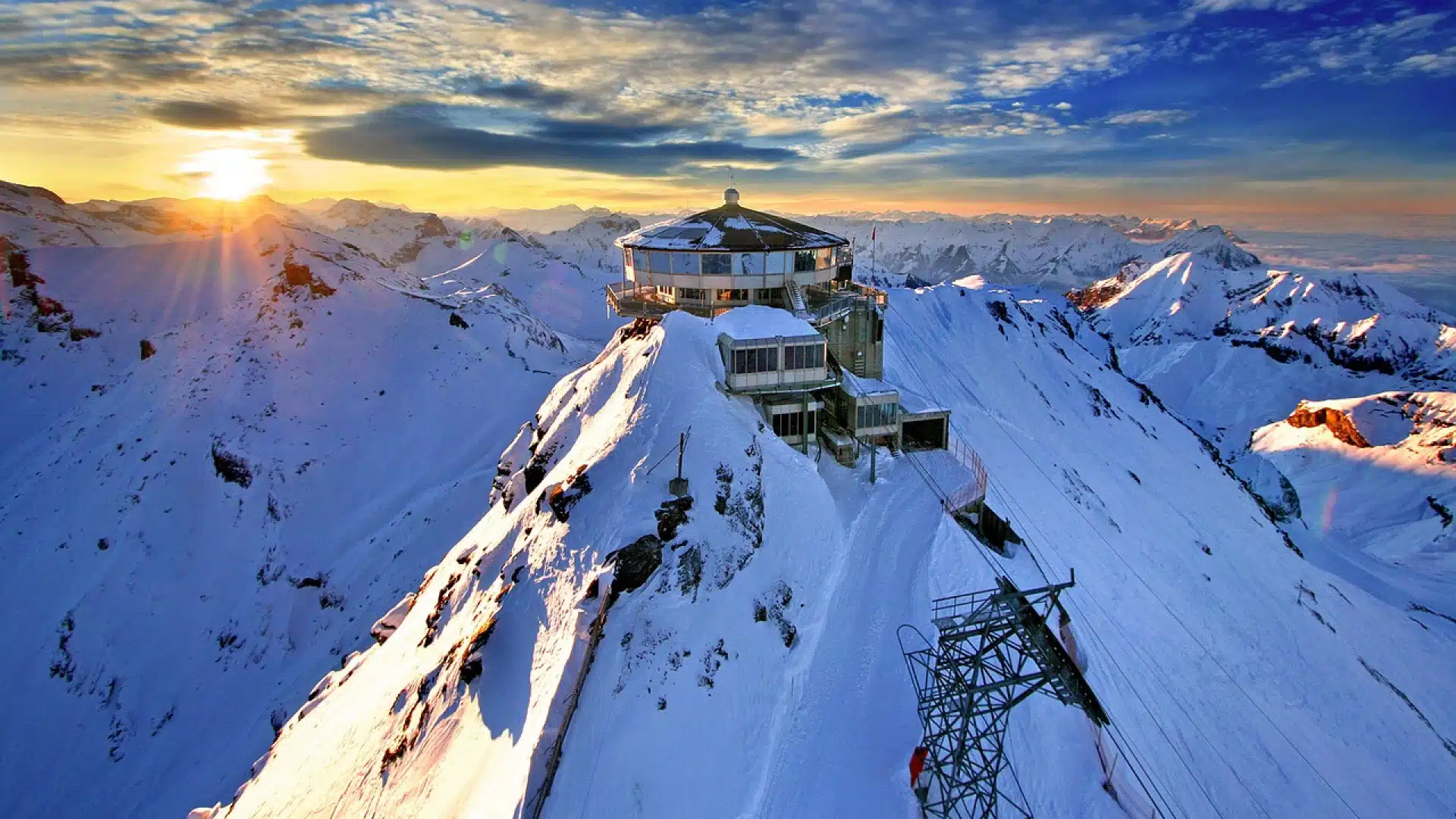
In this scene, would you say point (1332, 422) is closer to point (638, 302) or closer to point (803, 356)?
point (803, 356)

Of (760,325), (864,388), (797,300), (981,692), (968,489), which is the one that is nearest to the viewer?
(981,692)

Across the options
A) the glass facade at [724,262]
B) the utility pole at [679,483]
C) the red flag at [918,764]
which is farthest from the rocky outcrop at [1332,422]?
the utility pole at [679,483]

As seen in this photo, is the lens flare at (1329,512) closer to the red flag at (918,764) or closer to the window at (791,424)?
the window at (791,424)

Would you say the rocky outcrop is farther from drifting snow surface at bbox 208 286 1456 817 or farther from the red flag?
the red flag

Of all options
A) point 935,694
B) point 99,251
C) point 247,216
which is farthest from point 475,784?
point 247,216

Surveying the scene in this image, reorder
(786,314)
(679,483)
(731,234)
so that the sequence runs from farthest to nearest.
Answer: (731,234)
(786,314)
(679,483)

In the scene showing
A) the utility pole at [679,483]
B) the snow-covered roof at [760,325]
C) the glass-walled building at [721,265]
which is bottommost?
the utility pole at [679,483]

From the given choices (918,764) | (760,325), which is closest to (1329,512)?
(760,325)
